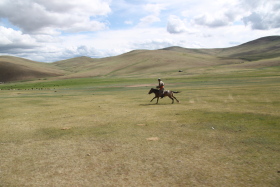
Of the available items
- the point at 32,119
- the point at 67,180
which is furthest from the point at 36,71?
the point at 67,180

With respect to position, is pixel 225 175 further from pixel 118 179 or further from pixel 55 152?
pixel 55 152

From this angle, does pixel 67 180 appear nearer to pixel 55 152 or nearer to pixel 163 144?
pixel 55 152

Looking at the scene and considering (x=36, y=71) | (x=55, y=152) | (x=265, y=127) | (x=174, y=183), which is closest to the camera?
(x=174, y=183)

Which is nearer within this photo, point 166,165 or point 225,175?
point 225,175

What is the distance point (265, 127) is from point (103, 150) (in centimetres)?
854

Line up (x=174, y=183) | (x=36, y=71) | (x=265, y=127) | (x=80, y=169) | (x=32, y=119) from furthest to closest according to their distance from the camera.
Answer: (x=36, y=71), (x=32, y=119), (x=265, y=127), (x=80, y=169), (x=174, y=183)

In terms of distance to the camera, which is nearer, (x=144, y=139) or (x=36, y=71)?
(x=144, y=139)

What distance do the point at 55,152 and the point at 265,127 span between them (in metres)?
10.4

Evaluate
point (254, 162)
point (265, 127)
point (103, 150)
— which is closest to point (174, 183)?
point (254, 162)

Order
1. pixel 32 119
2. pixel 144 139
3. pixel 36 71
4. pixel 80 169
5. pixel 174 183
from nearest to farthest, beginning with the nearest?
pixel 174 183, pixel 80 169, pixel 144 139, pixel 32 119, pixel 36 71

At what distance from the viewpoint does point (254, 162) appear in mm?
8477

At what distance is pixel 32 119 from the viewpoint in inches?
703

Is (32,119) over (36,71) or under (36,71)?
under

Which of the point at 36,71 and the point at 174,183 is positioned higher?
the point at 36,71
